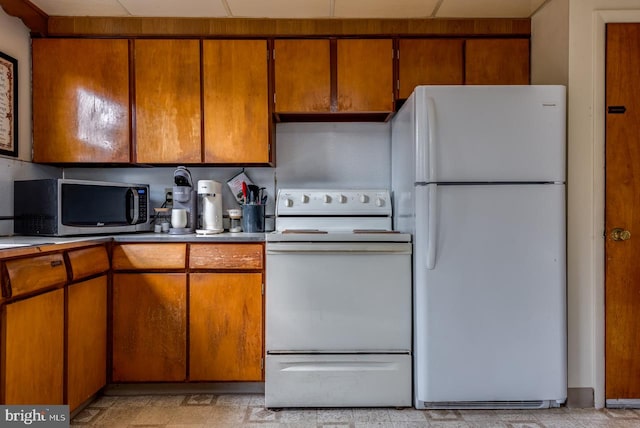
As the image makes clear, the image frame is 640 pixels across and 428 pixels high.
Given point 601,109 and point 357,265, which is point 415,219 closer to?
point 357,265

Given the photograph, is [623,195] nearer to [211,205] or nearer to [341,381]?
A: [341,381]

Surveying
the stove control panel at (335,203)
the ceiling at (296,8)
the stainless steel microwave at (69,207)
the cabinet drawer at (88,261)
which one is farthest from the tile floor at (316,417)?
the ceiling at (296,8)

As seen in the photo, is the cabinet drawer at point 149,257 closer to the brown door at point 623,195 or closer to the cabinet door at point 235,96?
the cabinet door at point 235,96

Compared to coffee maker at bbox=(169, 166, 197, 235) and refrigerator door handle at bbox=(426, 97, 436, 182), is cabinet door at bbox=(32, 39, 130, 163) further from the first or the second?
refrigerator door handle at bbox=(426, 97, 436, 182)

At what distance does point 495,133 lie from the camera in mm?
2057

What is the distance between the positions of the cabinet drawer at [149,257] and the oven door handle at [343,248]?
563 millimetres

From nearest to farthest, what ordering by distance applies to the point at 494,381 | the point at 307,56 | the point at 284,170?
the point at 494,381 → the point at 307,56 → the point at 284,170

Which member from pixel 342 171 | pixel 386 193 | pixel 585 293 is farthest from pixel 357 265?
pixel 585 293

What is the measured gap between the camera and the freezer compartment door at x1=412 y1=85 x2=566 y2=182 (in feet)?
6.73

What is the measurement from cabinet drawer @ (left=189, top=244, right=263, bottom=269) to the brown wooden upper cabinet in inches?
38.5

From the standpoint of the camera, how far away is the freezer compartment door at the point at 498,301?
2.06 metres

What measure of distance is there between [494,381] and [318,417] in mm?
873

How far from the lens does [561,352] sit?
2.08 m

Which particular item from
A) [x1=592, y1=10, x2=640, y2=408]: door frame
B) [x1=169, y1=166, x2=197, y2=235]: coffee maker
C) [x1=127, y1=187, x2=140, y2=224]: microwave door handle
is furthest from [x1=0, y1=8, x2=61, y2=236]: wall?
[x1=592, y1=10, x2=640, y2=408]: door frame
